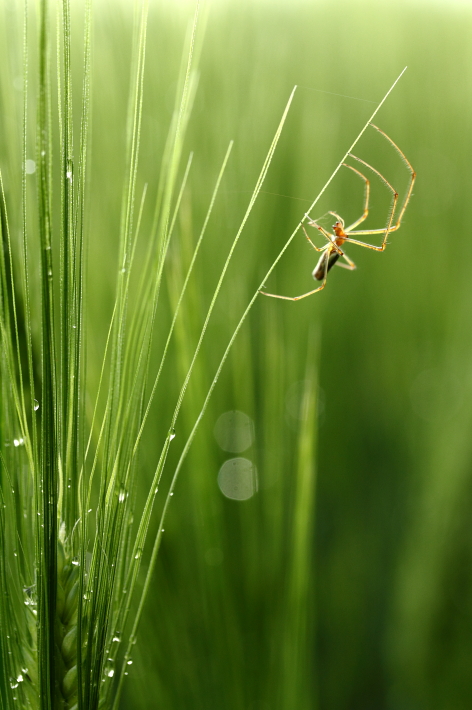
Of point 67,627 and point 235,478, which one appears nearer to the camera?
point 67,627

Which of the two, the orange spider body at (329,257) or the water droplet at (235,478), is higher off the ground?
the orange spider body at (329,257)

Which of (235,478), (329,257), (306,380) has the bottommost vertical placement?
(235,478)

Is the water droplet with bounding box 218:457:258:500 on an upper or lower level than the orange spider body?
lower

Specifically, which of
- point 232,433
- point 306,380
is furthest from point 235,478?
point 306,380

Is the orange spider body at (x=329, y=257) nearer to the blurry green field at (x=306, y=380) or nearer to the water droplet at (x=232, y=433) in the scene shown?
the blurry green field at (x=306, y=380)

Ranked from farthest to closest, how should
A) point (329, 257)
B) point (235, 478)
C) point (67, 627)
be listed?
point (235, 478) → point (329, 257) → point (67, 627)

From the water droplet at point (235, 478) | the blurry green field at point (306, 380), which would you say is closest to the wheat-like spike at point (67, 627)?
the blurry green field at point (306, 380)

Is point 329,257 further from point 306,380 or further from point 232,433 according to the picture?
point 232,433

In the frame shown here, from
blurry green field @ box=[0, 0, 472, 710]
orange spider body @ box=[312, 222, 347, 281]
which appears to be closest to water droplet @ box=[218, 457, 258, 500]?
blurry green field @ box=[0, 0, 472, 710]

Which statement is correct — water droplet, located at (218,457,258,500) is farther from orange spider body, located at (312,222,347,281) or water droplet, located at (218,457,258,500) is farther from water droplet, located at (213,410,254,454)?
orange spider body, located at (312,222,347,281)
